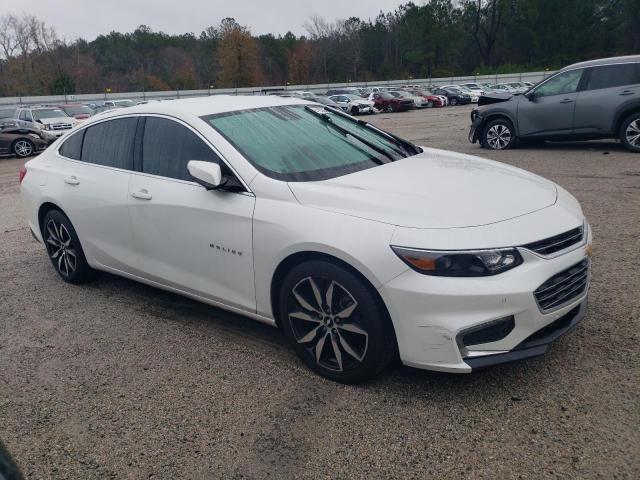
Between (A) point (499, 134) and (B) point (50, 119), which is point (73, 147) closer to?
(A) point (499, 134)

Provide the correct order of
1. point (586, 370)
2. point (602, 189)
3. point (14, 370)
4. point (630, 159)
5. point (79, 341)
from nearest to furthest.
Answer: point (586, 370)
point (14, 370)
point (79, 341)
point (602, 189)
point (630, 159)

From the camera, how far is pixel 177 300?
185 inches

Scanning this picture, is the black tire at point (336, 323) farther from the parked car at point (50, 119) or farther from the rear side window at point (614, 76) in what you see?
the parked car at point (50, 119)

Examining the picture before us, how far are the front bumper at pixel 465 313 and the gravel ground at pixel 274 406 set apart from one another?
323 mm

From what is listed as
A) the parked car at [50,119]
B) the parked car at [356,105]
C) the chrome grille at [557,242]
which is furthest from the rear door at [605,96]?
the parked car at [356,105]

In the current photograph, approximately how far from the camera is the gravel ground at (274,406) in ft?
8.70

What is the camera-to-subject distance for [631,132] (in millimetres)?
10656

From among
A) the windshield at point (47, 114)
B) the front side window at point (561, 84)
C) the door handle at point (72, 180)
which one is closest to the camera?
the door handle at point (72, 180)

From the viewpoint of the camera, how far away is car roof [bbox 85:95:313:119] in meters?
4.04

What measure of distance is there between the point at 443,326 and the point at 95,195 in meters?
3.03

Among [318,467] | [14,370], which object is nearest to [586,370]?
[318,467]

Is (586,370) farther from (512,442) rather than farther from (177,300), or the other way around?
(177,300)

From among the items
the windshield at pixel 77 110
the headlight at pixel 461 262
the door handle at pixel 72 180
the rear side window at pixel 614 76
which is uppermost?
the rear side window at pixel 614 76

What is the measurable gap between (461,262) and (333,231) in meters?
0.70
